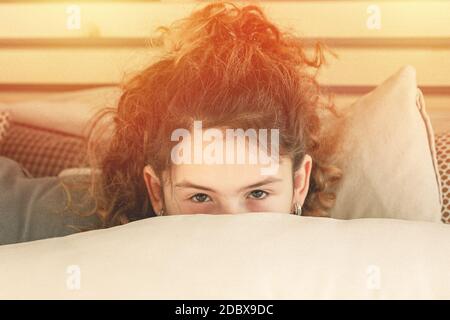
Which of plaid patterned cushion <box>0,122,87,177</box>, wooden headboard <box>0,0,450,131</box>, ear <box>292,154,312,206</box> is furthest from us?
wooden headboard <box>0,0,450,131</box>

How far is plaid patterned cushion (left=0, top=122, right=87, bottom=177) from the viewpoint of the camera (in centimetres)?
126

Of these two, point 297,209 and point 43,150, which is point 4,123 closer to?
point 43,150

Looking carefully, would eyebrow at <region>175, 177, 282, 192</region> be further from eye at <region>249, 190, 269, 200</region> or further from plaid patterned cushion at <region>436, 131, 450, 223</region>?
plaid patterned cushion at <region>436, 131, 450, 223</region>

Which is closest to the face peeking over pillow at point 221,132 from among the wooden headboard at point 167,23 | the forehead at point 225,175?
the forehead at point 225,175

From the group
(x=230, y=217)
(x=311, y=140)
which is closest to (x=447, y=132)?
(x=311, y=140)

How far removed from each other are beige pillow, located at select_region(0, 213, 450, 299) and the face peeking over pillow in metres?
0.17

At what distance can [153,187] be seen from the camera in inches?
38.0

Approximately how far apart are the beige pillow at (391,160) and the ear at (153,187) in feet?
0.88

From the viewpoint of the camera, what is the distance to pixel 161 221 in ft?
2.33

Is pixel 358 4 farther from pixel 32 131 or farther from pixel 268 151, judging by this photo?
pixel 32 131

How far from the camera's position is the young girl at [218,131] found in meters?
0.86

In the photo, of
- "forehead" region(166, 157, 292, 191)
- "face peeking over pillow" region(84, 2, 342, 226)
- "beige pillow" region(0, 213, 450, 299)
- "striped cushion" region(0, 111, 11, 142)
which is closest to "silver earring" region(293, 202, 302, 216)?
"face peeking over pillow" region(84, 2, 342, 226)

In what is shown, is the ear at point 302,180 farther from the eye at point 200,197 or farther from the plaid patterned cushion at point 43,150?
the plaid patterned cushion at point 43,150
